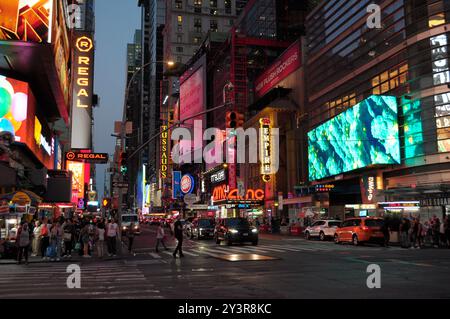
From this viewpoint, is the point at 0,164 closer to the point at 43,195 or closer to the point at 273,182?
the point at 43,195

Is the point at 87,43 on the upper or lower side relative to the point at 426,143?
upper

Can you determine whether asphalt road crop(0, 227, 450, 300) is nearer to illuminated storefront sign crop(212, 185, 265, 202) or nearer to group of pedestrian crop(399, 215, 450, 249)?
group of pedestrian crop(399, 215, 450, 249)

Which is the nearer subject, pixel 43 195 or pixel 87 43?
pixel 43 195

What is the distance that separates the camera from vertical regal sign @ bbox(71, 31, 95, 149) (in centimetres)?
4034

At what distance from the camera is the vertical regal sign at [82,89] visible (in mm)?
40344

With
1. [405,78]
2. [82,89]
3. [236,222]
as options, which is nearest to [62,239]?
[236,222]

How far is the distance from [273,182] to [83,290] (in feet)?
179

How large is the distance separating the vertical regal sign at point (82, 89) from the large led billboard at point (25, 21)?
1150 centimetres

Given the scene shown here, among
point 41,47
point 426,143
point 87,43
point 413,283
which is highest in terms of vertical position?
point 87,43

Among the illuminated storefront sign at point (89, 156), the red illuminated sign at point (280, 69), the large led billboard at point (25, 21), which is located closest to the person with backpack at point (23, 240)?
the large led billboard at point (25, 21)

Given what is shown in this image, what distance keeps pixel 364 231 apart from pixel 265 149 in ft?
112

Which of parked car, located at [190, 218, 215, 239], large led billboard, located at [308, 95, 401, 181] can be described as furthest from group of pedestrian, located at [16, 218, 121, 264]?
large led billboard, located at [308, 95, 401, 181]
